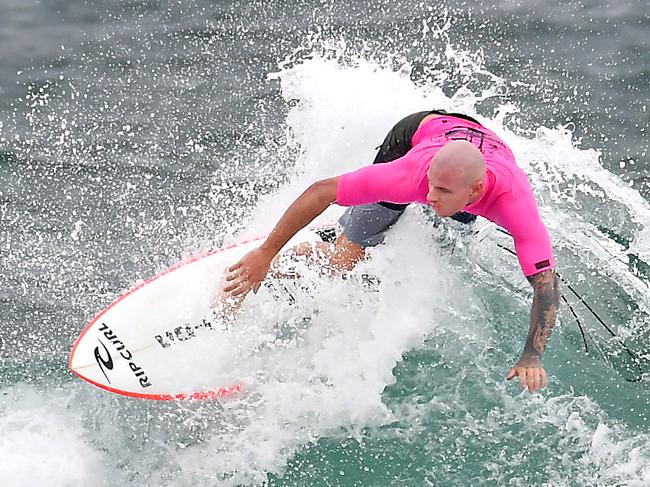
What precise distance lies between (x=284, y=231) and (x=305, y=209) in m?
0.18

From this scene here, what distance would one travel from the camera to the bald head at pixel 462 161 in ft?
17.1

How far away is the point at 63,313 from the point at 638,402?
13.5ft

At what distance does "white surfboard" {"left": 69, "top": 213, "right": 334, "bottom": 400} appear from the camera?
6551 millimetres

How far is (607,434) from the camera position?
649 cm

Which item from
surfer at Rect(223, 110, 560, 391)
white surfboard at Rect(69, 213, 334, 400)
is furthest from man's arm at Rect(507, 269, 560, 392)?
white surfboard at Rect(69, 213, 334, 400)

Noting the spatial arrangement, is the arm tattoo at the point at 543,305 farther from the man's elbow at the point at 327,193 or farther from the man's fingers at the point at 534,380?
the man's elbow at the point at 327,193

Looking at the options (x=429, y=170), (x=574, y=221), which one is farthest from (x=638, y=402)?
(x=429, y=170)

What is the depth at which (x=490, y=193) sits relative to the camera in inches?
220

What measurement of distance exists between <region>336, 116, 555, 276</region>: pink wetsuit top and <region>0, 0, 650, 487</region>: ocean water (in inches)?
53.0

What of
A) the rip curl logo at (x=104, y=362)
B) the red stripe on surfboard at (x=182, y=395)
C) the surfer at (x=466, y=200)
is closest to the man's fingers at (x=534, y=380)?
the surfer at (x=466, y=200)

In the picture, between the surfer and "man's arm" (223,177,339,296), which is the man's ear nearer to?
the surfer

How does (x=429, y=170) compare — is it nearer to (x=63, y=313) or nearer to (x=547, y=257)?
(x=547, y=257)

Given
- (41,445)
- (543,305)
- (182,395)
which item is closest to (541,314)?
(543,305)

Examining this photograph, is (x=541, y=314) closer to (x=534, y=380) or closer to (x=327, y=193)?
(x=534, y=380)
